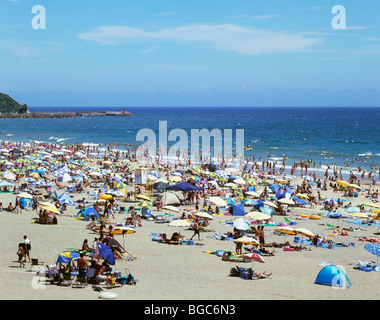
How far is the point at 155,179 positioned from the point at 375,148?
148 feet

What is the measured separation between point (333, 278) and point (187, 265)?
14.2 feet

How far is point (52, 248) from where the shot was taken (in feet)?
51.8

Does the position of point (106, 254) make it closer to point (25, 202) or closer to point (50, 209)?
point (50, 209)

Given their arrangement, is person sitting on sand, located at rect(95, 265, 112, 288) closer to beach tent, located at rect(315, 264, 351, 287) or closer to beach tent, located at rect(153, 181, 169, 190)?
beach tent, located at rect(315, 264, 351, 287)

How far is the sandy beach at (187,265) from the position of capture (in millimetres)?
11680

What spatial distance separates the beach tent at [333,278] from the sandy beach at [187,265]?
170 mm

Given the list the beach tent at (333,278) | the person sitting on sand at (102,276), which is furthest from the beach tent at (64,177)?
the beach tent at (333,278)

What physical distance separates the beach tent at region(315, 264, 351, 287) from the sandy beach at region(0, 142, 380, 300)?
6.7 inches

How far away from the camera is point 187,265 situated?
1462cm

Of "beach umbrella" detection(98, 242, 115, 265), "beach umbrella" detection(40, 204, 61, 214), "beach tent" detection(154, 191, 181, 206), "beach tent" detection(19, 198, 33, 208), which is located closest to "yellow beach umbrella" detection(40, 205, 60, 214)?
"beach umbrella" detection(40, 204, 61, 214)

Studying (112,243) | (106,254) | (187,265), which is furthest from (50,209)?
(187,265)

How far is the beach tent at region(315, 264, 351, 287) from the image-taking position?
12.7 metres

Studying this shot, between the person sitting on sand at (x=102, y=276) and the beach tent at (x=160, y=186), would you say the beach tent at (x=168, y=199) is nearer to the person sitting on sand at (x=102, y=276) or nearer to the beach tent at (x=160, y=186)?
the beach tent at (x=160, y=186)
